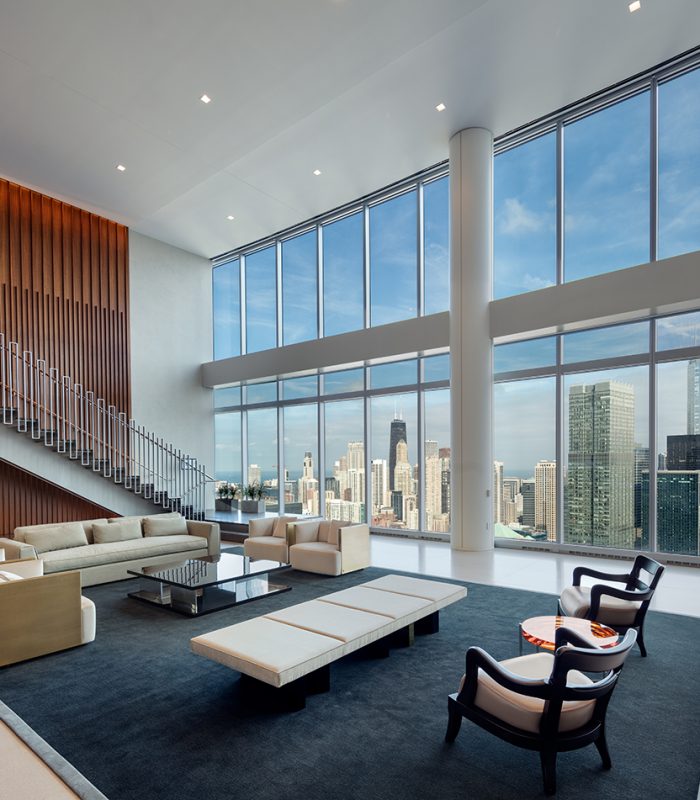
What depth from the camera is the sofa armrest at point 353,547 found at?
6906mm

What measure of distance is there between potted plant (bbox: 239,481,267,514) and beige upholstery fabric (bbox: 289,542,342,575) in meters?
4.95

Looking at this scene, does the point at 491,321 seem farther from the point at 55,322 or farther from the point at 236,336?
the point at 55,322

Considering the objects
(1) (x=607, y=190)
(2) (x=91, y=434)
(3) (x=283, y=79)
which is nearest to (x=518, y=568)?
(1) (x=607, y=190)

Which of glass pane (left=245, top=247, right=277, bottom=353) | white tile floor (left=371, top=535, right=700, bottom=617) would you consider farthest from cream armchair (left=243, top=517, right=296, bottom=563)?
glass pane (left=245, top=247, right=277, bottom=353)

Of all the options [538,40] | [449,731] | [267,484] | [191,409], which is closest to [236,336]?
[191,409]

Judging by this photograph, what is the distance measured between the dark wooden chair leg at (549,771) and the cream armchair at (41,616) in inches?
146

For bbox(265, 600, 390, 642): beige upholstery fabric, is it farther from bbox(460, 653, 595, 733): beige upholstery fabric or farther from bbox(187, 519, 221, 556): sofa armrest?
bbox(187, 519, 221, 556): sofa armrest

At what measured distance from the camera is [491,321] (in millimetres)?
8492

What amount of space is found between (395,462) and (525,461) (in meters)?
2.55

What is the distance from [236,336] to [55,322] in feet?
13.3

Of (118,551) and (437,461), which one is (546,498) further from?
(118,551)

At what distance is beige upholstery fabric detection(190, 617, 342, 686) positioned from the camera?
3.09 metres

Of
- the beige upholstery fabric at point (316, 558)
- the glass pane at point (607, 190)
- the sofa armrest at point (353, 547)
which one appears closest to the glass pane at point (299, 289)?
the glass pane at point (607, 190)

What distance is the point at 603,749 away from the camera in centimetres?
279
